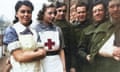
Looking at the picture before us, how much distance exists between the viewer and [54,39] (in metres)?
3.74

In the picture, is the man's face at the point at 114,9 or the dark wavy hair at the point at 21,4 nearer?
the dark wavy hair at the point at 21,4

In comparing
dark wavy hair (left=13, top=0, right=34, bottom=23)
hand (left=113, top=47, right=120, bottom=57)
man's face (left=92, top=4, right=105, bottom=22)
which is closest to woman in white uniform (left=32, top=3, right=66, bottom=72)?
dark wavy hair (left=13, top=0, right=34, bottom=23)

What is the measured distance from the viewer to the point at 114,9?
3.82m

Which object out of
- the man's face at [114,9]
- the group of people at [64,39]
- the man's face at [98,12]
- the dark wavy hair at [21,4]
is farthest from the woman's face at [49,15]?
the man's face at [114,9]

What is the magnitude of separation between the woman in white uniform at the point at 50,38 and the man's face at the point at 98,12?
368mm

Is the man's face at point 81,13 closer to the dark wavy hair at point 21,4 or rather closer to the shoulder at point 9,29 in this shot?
the dark wavy hair at point 21,4

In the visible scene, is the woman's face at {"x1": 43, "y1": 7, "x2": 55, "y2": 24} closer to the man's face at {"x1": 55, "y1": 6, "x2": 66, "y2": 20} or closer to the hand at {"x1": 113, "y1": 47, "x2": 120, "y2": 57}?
the man's face at {"x1": 55, "y1": 6, "x2": 66, "y2": 20}

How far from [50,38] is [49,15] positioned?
214 millimetres

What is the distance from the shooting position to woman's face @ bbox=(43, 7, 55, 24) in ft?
12.3

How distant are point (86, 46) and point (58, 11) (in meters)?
0.43

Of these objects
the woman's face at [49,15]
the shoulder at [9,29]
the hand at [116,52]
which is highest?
the woman's face at [49,15]

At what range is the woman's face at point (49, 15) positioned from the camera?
3.73 m

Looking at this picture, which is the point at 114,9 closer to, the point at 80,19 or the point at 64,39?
the point at 80,19

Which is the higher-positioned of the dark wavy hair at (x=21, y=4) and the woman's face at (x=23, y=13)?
the dark wavy hair at (x=21, y=4)
